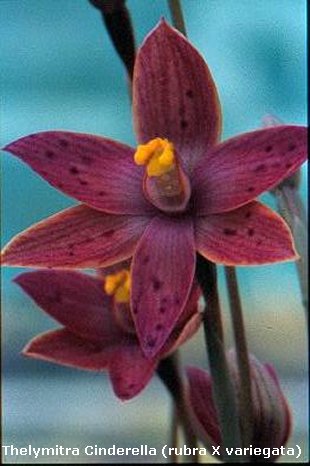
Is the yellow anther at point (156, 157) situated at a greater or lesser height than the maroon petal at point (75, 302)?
greater

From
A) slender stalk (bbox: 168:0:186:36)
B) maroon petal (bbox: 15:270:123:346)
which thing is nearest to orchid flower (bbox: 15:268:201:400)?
→ maroon petal (bbox: 15:270:123:346)

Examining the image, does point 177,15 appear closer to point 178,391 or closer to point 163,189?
point 163,189

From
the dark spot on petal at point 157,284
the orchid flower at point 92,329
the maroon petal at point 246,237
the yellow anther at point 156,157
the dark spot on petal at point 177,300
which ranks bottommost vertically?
the orchid flower at point 92,329

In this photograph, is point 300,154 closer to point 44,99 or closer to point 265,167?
point 265,167

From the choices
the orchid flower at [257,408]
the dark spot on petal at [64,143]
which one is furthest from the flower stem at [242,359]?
the dark spot on petal at [64,143]

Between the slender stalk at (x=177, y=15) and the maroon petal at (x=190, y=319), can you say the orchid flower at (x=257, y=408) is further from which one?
the slender stalk at (x=177, y=15)

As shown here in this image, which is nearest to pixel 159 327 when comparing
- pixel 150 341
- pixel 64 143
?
pixel 150 341

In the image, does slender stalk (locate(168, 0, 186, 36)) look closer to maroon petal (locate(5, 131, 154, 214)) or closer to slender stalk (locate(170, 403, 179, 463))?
maroon petal (locate(5, 131, 154, 214))
